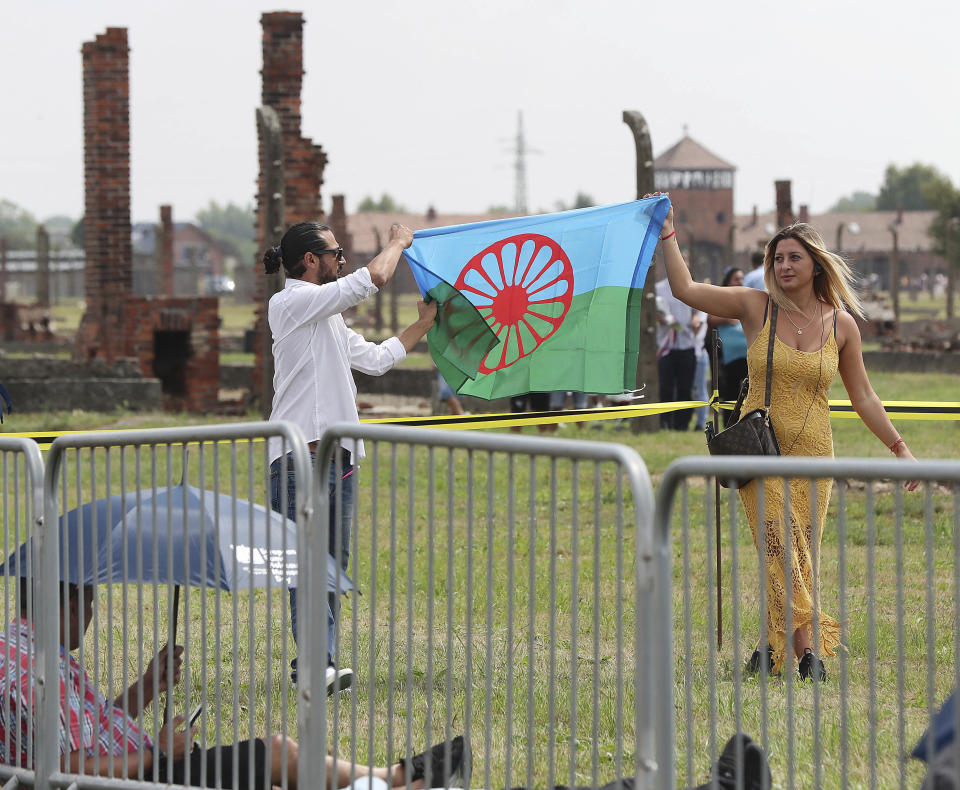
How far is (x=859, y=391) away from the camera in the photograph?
5.67 metres

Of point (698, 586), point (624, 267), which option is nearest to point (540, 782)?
point (624, 267)

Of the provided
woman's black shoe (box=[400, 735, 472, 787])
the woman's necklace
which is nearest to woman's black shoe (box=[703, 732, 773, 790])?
woman's black shoe (box=[400, 735, 472, 787])

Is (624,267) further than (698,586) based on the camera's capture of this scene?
No

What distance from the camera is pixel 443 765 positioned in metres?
3.95

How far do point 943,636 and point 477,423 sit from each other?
2.40 meters

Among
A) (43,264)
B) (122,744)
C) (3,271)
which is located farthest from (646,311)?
(3,271)

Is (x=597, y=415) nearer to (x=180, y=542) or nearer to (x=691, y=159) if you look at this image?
(x=180, y=542)

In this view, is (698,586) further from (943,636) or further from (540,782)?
(540,782)

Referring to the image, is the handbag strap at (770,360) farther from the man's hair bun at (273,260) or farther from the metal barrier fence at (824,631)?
the man's hair bun at (273,260)

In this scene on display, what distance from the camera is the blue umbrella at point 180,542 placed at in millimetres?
4094

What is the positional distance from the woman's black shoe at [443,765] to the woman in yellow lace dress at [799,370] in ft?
6.09

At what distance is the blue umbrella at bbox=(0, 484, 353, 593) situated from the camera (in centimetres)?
409

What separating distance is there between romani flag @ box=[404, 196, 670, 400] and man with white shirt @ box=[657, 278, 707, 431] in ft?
25.8

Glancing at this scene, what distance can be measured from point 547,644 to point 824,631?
1200 mm
